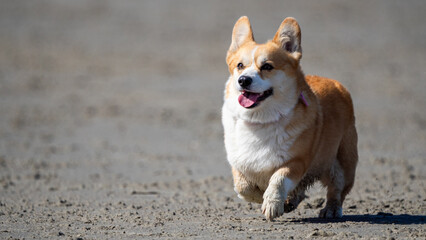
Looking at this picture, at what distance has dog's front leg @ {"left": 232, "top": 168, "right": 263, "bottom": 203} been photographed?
5848 mm

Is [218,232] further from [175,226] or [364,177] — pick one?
[364,177]

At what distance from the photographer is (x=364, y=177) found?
8.48m

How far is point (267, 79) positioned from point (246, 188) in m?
0.95

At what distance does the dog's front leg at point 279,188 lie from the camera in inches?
214

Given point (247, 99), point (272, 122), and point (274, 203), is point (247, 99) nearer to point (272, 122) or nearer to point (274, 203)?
point (272, 122)

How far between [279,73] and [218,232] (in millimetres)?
1389

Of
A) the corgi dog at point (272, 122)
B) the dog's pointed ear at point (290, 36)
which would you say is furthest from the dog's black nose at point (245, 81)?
the dog's pointed ear at point (290, 36)

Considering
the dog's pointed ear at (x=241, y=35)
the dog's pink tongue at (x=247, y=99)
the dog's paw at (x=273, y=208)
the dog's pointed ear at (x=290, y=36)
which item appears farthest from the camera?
the dog's pointed ear at (x=241, y=35)

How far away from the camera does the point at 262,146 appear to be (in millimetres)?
5645

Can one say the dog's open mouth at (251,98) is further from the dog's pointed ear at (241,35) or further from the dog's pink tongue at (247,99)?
the dog's pointed ear at (241,35)

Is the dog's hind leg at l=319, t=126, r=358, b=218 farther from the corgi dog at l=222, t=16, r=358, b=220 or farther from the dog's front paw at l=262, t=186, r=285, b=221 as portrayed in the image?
the dog's front paw at l=262, t=186, r=285, b=221

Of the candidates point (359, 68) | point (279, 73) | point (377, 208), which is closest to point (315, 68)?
point (359, 68)

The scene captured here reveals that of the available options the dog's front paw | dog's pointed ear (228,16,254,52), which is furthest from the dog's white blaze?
the dog's front paw

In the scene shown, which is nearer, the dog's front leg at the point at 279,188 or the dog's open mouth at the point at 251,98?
the dog's front leg at the point at 279,188
